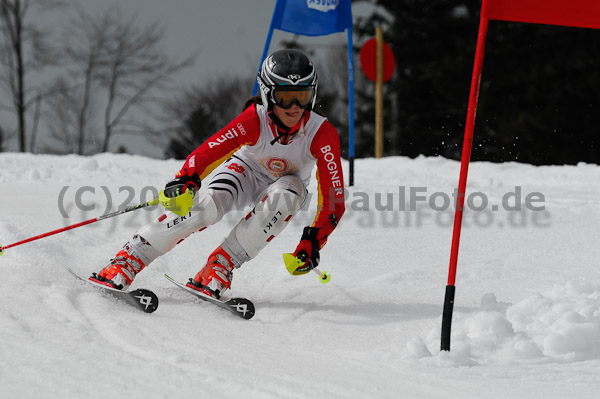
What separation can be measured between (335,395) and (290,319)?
1.24 metres

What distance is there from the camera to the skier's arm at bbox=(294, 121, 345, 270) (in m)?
3.61

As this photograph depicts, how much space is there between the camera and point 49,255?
3980mm

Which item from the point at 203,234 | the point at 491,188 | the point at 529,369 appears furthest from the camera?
the point at 491,188

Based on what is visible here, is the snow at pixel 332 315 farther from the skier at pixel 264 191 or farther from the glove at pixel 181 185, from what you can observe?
the glove at pixel 181 185

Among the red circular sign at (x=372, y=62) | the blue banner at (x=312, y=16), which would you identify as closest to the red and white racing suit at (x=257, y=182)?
the blue banner at (x=312, y=16)

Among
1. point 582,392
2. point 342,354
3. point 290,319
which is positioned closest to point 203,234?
point 290,319

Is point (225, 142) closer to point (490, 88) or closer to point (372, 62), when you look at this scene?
point (372, 62)

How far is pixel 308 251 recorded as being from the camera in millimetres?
3514

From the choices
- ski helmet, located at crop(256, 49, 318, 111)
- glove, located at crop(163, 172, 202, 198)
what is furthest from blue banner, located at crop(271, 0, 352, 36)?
glove, located at crop(163, 172, 202, 198)

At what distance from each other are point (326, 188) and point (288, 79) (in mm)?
636

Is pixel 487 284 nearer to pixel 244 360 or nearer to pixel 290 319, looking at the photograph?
pixel 290 319

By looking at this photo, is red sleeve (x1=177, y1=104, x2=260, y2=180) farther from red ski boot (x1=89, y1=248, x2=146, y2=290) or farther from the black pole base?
the black pole base

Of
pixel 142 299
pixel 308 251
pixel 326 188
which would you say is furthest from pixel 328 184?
pixel 142 299

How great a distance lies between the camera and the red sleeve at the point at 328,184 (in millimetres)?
3680
